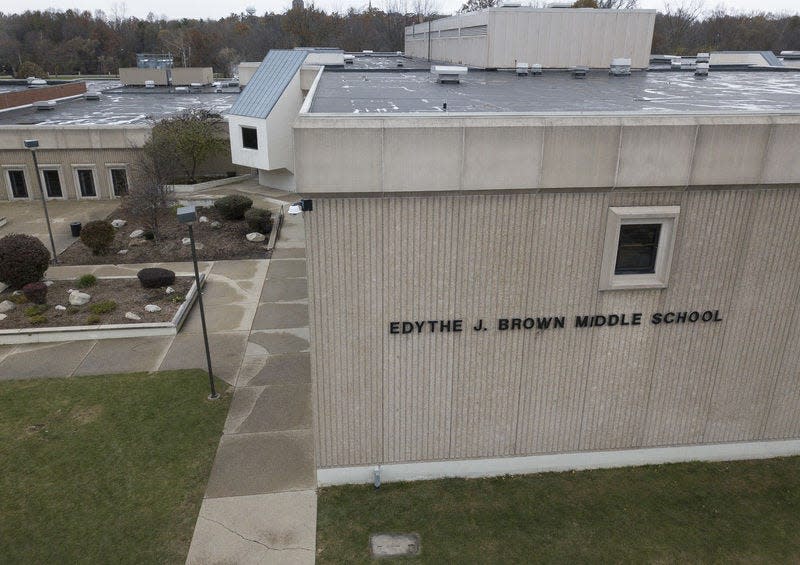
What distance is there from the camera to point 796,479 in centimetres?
1120

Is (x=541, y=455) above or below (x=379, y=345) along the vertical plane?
below

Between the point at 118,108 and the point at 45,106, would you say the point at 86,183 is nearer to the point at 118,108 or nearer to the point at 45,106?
the point at 45,106

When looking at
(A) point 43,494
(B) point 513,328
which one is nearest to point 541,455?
(B) point 513,328

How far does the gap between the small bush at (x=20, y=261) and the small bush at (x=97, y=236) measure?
3.35 meters

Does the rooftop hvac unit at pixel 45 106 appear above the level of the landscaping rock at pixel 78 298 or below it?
above

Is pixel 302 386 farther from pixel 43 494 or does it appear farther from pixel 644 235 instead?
pixel 644 235

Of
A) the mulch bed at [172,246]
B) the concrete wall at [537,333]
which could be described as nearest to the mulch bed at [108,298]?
the mulch bed at [172,246]

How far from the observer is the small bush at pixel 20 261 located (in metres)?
18.2

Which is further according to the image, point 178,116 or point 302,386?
point 178,116

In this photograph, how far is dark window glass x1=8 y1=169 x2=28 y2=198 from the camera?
1220 inches

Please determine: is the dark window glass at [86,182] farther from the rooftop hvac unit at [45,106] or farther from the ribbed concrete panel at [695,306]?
the ribbed concrete panel at [695,306]

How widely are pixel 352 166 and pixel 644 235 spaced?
5.20 meters

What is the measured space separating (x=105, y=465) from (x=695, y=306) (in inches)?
457

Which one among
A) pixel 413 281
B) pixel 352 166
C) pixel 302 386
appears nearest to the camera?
pixel 352 166
